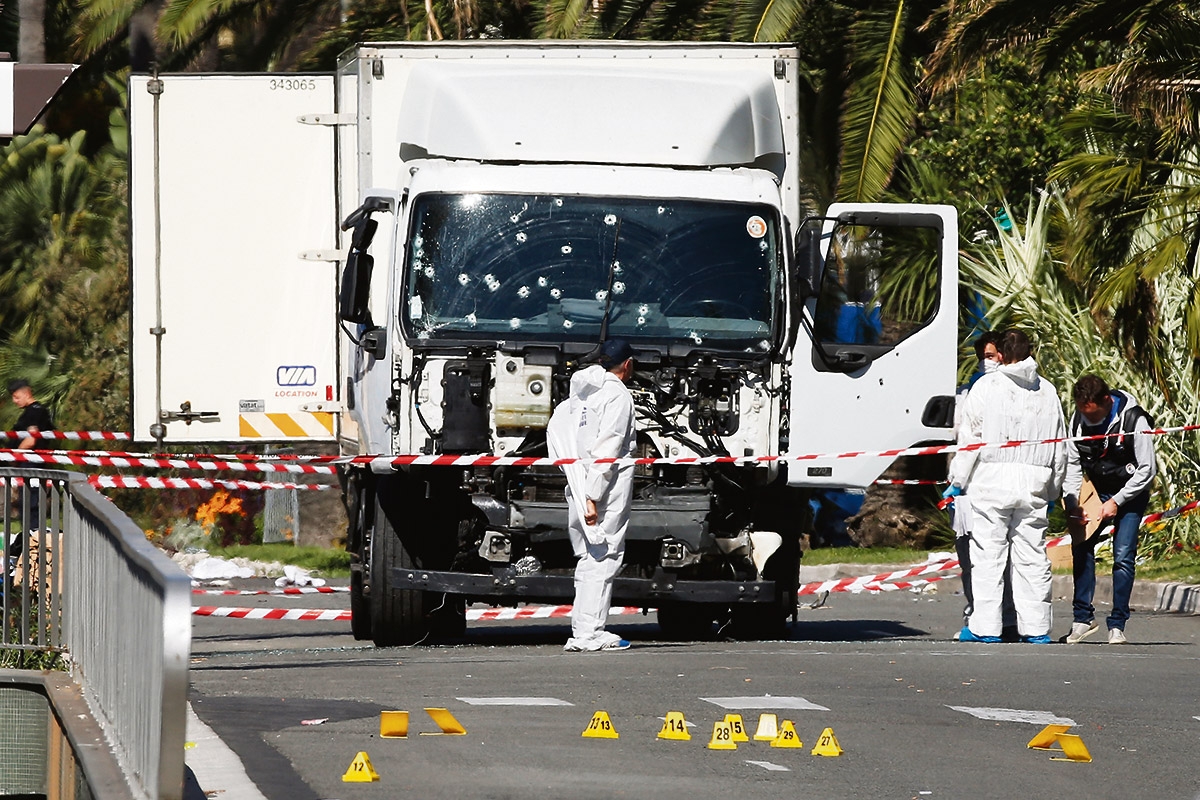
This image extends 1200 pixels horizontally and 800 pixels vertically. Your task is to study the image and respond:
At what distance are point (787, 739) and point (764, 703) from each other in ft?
3.56

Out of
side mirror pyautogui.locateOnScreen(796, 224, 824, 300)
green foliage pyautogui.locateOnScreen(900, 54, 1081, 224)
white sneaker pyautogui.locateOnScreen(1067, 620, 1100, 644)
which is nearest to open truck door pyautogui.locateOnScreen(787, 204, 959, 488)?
side mirror pyautogui.locateOnScreen(796, 224, 824, 300)

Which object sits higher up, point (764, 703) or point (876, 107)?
point (876, 107)

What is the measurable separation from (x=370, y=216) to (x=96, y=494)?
4286 millimetres

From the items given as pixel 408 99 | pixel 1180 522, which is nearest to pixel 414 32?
pixel 1180 522

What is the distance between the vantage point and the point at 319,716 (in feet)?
26.9

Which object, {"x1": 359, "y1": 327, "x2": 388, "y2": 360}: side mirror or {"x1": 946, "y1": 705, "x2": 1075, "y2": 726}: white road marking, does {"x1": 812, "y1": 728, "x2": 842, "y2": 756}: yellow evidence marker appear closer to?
{"x1": 946, "y1": 705, "x2": 1075, "y2": 726}: white road marking

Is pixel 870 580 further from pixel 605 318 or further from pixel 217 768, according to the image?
pixel 217 768

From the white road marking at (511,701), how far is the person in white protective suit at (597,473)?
85.5 inches

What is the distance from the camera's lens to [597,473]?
35.7 ft

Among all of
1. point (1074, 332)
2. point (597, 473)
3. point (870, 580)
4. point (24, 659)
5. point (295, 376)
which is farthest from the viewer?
point (1074, 332)

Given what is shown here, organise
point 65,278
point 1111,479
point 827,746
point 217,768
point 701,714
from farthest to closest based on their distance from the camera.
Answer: point 65,278, point 1111,479, point 701,714, point 827,746, point 217,768

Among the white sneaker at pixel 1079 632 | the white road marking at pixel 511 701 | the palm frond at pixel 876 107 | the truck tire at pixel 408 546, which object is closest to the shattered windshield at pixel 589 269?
the truck tire at pixel 408 546

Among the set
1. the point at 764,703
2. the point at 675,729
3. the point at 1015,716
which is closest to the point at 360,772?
the point at 675,729

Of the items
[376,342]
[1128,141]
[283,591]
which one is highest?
[1128,141]
